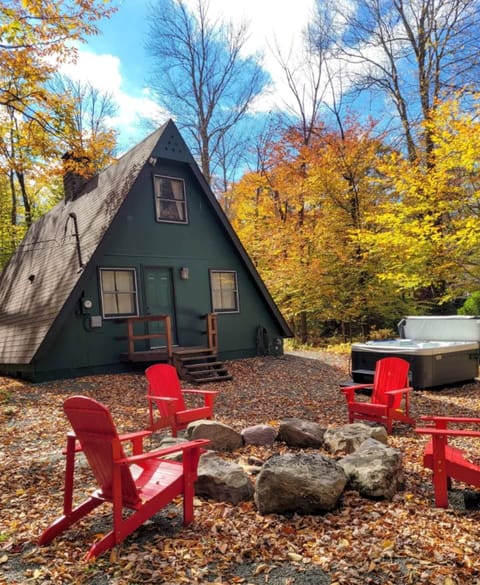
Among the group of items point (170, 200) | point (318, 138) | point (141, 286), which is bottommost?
point (141, 286)

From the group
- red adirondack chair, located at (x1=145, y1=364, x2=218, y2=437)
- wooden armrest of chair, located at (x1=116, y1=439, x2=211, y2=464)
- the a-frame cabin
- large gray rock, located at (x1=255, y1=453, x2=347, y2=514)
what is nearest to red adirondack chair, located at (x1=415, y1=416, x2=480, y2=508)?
large gray rock, located at (x1=255, y1=453, x2=347, y2=514)

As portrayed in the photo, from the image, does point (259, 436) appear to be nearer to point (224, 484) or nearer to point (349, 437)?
point (349, 437)

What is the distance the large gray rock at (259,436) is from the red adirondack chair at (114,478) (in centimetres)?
190

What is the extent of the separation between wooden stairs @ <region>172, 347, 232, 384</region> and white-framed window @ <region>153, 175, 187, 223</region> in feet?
11.1

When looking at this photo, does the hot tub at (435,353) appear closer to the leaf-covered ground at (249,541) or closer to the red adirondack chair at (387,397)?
the red adirondack chair at (387,397)

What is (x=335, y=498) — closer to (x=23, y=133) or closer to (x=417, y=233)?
(x=417, y=233)

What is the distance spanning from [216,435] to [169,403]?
Result: 0.75 m

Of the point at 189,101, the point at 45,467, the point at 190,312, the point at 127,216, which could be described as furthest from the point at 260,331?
the point at 189,101

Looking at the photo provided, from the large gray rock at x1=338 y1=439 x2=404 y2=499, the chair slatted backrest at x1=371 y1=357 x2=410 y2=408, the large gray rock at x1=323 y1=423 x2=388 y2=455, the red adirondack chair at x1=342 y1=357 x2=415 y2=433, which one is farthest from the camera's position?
the chair slatted backrest at x1=371 y1=357 x2=410 y2=408

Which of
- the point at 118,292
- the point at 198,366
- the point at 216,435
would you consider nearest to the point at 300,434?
the point at 216,435

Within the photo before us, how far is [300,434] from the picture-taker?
493 cm

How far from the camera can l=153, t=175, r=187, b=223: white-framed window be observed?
1096 centimetres

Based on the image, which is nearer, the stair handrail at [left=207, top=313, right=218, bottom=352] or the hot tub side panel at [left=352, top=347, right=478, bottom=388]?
the hot tub side panel at [left=352, top=347, right=478, bottom=388]

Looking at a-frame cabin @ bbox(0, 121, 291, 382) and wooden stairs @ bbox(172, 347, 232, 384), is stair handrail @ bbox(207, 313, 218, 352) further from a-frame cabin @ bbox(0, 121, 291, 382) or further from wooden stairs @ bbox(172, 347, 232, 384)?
wooden stairs @ bbox(172, 347, 232, 384)
